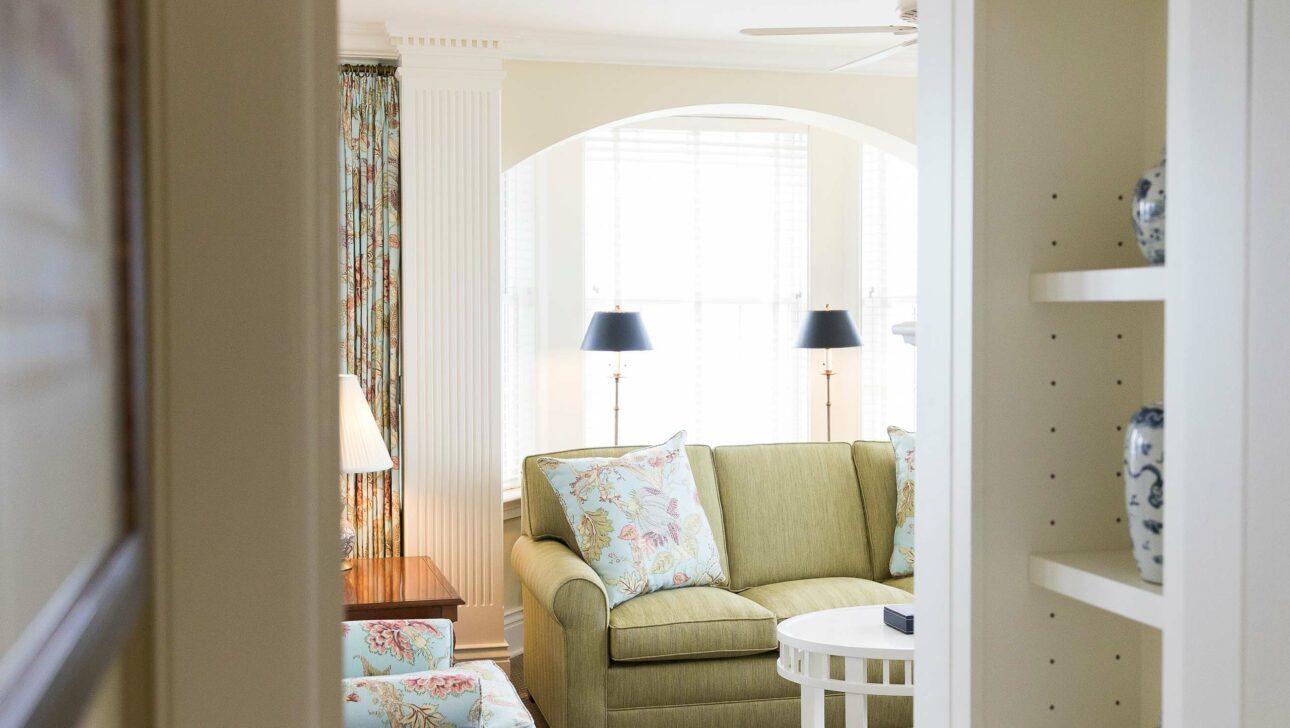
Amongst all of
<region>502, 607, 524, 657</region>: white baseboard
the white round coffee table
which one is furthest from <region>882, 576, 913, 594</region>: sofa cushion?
<region>502, 607, 524, 657</region>: white baseboard

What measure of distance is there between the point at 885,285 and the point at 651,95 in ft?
6.03

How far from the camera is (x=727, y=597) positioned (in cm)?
397

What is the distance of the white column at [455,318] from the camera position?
4457 millimetres

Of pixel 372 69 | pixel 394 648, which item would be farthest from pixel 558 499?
pixel 372 69

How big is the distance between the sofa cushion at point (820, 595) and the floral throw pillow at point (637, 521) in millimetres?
198

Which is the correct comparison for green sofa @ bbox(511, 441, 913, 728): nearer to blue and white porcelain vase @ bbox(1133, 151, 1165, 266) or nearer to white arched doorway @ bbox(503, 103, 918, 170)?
white arched doorway @ bbox(503, 103, 918, 170)

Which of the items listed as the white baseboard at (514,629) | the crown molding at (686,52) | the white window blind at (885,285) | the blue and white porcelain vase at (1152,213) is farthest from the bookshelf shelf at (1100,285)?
the white window blind at (885,285)

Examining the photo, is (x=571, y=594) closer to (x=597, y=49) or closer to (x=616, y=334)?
(x=616, y=334)

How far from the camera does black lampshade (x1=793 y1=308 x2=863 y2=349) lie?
17.4 feet

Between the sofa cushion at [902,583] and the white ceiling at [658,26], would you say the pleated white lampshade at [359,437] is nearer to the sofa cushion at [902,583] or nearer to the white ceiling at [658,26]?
the white ceiling at [658,26]

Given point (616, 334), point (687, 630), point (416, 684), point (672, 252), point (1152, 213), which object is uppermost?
point (672, 252)

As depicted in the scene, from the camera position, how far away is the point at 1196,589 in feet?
3.85

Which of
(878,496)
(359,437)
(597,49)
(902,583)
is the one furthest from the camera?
(597,49)

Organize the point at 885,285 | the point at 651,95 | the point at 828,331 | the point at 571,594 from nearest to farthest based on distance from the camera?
1. the point at 571,594
2. the point at 651,95
3. the point at 828,331
4. the point at 885,285
